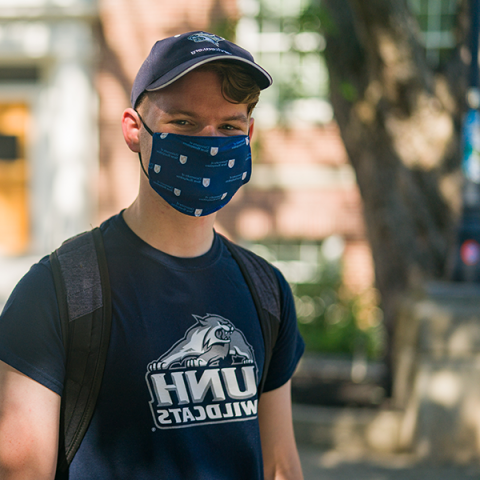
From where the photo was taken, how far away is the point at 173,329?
1706mm

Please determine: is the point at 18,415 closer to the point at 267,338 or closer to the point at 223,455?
the point at 223,455

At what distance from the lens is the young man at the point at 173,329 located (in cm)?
154

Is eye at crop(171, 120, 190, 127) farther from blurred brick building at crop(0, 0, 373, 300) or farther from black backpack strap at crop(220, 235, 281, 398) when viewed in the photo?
blurred brick building at crop(0, 0, 373, 300)

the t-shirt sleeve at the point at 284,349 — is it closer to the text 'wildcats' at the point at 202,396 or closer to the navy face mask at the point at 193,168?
the text 'wildcats' at the point at 202,396

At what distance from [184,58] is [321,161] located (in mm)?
8910

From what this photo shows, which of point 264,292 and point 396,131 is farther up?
point 396,131

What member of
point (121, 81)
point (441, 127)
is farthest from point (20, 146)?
point (441, 127)

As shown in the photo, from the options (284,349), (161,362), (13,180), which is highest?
(161,362)

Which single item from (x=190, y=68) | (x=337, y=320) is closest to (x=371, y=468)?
(x=190, y=68)

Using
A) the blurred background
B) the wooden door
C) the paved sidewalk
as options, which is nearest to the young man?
the paved sidewalk

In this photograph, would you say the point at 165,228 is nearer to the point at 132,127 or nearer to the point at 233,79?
A: the point at 132,127

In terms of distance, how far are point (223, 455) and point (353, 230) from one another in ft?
29.1

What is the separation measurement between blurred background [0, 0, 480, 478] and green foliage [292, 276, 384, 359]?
0.02 m

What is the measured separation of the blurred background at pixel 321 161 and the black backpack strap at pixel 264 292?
356 cm
